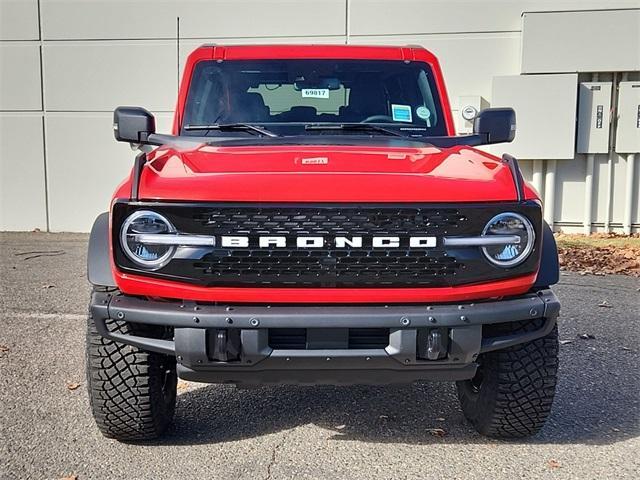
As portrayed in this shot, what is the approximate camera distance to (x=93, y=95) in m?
10.9

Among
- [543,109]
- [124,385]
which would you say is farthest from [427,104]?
[543,109]

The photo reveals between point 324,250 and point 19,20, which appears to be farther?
point 19,20

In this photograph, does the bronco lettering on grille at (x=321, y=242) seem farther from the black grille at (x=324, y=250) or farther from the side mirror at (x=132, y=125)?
the side mirror at (x=132, y=125)

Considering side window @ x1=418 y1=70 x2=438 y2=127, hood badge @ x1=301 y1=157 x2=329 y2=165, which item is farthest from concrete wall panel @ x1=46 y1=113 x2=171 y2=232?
hood badge @ x1=301 y1=157 x2=329 y2=165

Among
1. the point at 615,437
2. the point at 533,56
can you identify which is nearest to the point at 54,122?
the point at 533,56

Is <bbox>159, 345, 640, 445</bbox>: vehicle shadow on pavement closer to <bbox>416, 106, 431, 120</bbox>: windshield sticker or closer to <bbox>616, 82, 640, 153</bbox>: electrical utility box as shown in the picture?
<bbox>416, 106, 431, 120</bbox>: windshield sticker

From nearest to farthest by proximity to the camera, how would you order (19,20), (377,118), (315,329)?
(315,329) < (377,118) < (19,20)

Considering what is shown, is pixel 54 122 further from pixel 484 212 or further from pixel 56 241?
pixel 484 212

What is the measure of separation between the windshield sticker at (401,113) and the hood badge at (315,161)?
3.54 ft

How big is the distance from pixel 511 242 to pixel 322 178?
80 centimetres

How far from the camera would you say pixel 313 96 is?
13.2 feet

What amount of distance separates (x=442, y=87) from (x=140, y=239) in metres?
2.30

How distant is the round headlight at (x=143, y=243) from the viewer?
8.73 ft

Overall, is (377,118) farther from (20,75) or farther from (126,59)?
(20,75)
